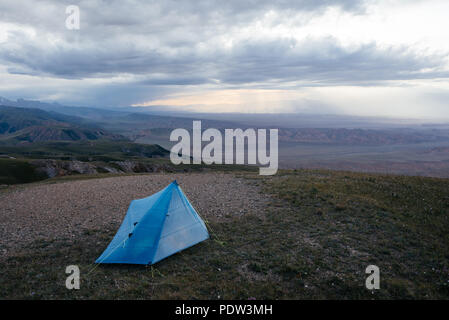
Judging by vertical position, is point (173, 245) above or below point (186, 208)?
below

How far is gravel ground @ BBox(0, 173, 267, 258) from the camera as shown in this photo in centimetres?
1568

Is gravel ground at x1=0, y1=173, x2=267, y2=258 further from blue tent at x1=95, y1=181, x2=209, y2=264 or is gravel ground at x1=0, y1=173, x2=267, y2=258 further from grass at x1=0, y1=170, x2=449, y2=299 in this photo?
blue tent at x1=95, y1=181, x2=209, y2=264

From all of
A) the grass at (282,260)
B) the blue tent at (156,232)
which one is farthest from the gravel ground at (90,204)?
the blue tent at (156,232)

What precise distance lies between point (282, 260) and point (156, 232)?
213 inches

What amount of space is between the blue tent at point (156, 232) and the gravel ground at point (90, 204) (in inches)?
147

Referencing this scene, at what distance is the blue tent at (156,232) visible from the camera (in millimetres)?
11344

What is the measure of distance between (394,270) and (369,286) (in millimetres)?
1878

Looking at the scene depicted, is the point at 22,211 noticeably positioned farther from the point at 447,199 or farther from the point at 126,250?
the point at 447,199

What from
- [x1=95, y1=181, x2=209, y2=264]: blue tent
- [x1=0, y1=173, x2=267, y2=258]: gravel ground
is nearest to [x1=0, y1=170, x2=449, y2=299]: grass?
[x1=95, y1=181, x2=209, y2=264]: blue tent

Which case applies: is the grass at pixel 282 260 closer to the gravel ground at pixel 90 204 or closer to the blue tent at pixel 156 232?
the blue tent at pixel 156 232

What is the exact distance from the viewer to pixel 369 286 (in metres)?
9.55

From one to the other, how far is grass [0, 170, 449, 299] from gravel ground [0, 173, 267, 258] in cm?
122
